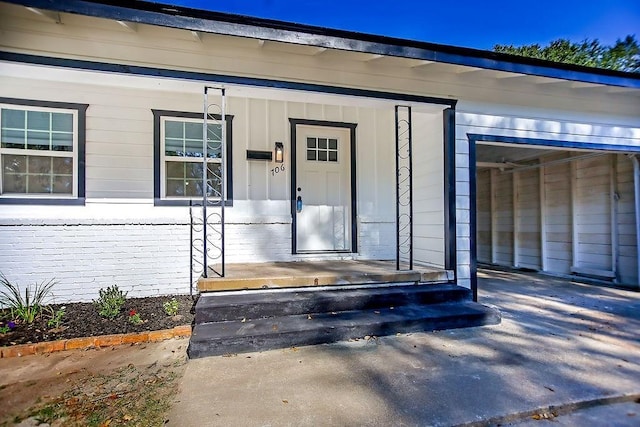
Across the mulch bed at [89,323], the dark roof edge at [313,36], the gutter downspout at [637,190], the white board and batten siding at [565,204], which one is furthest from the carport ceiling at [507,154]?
the mulch bed at [89,323]

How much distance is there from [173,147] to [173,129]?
0.25 meters

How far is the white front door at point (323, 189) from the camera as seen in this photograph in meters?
5.24

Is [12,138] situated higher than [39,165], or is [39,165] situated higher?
[12,138]

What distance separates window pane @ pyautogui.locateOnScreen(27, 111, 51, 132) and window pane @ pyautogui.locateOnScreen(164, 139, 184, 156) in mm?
1367

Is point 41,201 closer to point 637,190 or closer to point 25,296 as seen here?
point 25,296

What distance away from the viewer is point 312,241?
209 inches

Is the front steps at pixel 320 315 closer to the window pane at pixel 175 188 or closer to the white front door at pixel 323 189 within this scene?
the white front door at pixel 323 189

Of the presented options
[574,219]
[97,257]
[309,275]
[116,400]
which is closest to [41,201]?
[97,257]

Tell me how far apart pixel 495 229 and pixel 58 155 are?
8.44m

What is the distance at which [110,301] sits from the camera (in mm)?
3879

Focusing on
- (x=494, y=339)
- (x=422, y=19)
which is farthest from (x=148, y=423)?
(x=422, y=19)

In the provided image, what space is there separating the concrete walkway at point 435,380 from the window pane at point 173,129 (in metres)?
3.13

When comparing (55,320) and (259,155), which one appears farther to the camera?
(259,155)

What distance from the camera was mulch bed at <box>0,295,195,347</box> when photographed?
331 centimetres
